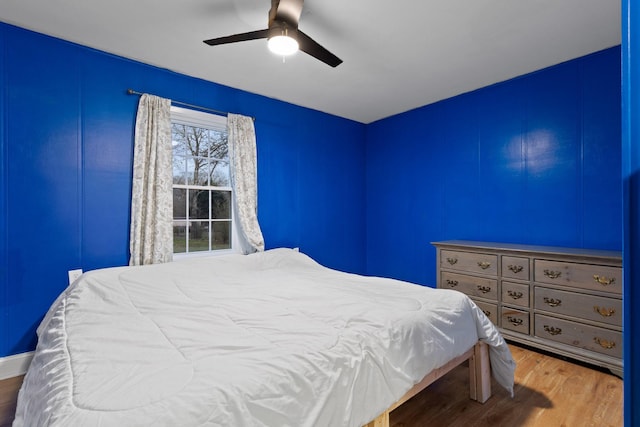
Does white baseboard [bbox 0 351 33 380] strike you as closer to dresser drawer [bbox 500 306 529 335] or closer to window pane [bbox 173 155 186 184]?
window pane [bbox 173 155 186 184]

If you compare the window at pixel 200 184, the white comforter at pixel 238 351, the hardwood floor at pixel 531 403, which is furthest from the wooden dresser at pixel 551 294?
the window at pixel 200 184

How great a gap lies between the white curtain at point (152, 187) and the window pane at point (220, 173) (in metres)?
0.51

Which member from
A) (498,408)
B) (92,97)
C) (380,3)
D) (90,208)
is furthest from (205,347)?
(92,97)

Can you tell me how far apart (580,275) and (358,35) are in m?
2.51

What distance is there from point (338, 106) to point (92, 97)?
8.47 feet

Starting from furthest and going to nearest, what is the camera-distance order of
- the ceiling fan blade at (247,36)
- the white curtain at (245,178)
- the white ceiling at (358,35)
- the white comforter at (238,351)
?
the white curtain at (245,178) < the white ceiling at (358,35) < the ceiling fan blade at (247,36) < the white comforter at (238,351)

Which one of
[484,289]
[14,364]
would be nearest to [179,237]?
[14,364]

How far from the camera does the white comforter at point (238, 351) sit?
37.1 inches

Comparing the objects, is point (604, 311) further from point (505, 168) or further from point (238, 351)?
point (238, 351)

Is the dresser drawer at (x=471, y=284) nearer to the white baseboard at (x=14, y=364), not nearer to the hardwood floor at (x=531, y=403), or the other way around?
the hardwood floor at (x=531, y=403)

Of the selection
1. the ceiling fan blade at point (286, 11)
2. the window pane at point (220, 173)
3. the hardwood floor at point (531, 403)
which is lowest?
the hardwood floor at point (531, 403)

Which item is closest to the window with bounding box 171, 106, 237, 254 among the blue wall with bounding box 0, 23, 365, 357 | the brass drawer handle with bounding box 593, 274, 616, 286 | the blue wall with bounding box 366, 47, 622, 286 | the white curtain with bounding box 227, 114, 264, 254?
the white curtain with bounding box 227, 114, 264, 254

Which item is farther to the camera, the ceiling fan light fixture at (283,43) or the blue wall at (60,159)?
the blue wall at (60,159)

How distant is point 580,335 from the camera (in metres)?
2.37
